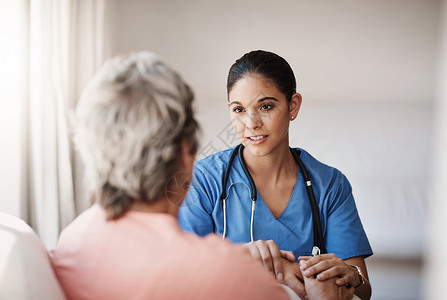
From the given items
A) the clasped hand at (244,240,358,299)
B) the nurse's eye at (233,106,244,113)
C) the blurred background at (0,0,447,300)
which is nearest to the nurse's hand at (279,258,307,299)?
the clasped hand at (244,240,358,299)

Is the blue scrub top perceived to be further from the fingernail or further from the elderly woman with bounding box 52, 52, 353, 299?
the elderly woman with bounding box 52, 52, 353, 299

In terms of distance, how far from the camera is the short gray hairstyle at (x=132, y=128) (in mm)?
583

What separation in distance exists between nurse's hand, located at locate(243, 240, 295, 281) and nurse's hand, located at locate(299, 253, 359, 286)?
49 millimetres

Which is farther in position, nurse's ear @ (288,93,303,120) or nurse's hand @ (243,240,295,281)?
nurse's ear @ (288,93,303,120)

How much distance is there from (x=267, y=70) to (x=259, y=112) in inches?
4.6

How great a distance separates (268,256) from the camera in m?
0.88

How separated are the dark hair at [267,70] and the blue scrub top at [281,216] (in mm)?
267

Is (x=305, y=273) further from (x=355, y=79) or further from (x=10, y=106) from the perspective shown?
(x=355, y=79)

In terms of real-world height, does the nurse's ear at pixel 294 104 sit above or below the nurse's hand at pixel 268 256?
above

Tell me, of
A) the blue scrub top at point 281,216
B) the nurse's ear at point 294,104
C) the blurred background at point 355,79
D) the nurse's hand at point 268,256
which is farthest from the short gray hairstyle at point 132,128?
the blurred background at point 355,79

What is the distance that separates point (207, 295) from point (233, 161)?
0.68m

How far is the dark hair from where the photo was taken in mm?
1171

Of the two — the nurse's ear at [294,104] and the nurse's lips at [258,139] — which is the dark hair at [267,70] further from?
the nurse's lips at [258,139]

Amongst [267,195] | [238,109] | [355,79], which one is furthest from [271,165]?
[355,79]
